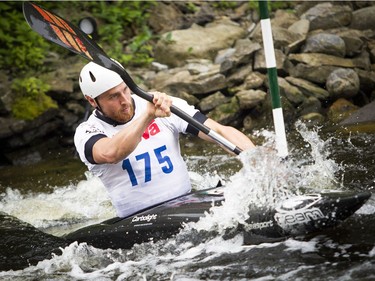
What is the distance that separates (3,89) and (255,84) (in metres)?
4.11

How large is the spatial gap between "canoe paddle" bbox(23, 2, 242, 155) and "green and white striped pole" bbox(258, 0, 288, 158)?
383 mm

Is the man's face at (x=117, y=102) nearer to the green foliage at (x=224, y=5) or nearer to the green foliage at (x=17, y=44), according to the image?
the green foliage at (x=17, y=44)

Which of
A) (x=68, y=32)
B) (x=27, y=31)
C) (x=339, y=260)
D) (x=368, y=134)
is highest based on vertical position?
(x=27, y=31)

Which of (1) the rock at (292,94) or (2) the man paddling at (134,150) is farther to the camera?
(1) the rock at (292,94)

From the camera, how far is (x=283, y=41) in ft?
35.0

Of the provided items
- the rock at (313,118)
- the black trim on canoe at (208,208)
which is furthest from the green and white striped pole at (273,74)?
the rock at (313,118)

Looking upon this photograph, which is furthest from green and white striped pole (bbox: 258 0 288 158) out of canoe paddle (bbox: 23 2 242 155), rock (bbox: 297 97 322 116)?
rock (bbox: 297 97 322 116)

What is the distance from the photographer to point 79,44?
5117 mm

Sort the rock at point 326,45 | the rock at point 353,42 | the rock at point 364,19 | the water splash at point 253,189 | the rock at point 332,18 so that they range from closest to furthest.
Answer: the water splash at point 253,189 → the rock at point 326,45 → the rock at point 353,42 → the rock at point 364,19 → the rock at point 332,18

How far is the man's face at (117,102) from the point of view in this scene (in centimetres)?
494

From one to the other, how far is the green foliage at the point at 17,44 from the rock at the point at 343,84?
4940 millimetres

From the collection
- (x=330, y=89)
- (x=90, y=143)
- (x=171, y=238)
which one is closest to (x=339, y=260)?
(x=171, y=238)

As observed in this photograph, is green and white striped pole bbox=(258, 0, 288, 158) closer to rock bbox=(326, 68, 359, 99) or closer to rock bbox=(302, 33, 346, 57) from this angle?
rock bbox=(326, 68, 359, 99)

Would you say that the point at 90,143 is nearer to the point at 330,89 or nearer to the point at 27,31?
the point at 330,89
